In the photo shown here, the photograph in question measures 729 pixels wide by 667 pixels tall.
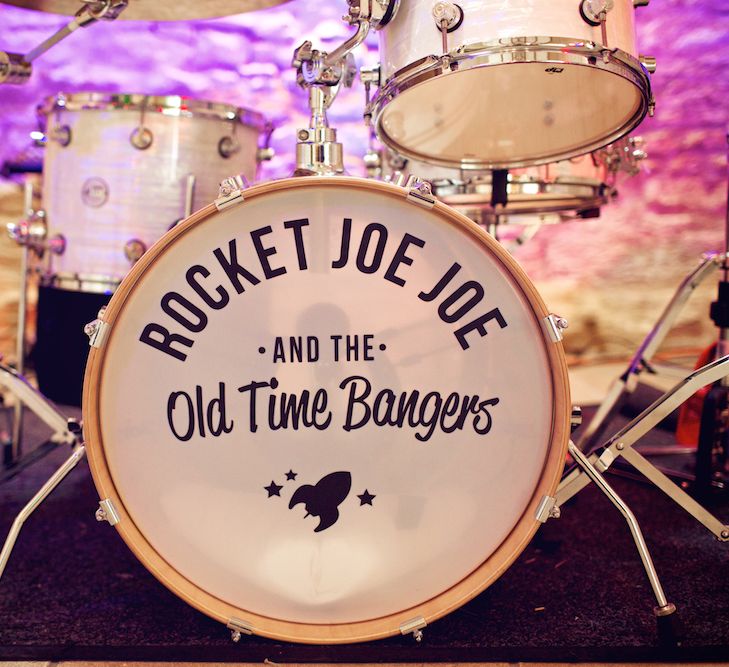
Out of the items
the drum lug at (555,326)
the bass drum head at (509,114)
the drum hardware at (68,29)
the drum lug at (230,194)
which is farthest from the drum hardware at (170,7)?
the drum lug at (555,326)

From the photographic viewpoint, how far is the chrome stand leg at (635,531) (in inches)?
42.1

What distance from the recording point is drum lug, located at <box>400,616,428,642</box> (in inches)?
40.0

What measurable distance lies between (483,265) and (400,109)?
451 mm

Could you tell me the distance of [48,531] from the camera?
1.49 meters

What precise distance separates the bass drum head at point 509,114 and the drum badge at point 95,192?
0.64m

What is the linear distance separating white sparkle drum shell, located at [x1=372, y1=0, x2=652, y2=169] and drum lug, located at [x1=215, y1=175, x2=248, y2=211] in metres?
0.36

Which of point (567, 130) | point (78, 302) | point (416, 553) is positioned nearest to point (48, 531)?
point (78, 302)

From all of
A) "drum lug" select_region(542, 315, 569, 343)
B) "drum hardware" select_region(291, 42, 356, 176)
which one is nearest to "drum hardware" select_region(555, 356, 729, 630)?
"drum lug" select_region(542, 315, 569, 343)

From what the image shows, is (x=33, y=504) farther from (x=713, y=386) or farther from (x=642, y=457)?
(x=713, y=386)

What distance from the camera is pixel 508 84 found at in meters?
1.28

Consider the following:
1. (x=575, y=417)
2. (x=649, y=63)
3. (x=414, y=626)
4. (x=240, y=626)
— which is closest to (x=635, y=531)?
(x=575, y=417)

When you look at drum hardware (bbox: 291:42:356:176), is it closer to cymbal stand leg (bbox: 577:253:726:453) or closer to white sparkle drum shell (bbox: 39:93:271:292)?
white sparkle drum shell (bbox: 39:93:271:292)

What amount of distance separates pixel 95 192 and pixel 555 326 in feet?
3.49

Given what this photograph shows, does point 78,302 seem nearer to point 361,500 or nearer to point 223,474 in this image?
point 223,474
